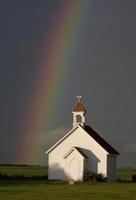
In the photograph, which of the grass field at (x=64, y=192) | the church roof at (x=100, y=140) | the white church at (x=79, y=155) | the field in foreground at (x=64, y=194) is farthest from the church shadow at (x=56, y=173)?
the field in foreground at (x=64, y=194)

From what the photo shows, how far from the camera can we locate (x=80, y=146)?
7619 centimetres

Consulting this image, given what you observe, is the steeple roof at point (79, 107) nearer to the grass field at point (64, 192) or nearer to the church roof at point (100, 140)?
the church roof at point (100, 140)

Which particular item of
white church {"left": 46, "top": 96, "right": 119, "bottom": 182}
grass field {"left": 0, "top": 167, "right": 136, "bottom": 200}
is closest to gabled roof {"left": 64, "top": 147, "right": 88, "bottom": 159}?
white church {"left": 46, "top": 96, "right": 119, "bottom": 182}

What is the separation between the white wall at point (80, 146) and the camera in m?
75.4

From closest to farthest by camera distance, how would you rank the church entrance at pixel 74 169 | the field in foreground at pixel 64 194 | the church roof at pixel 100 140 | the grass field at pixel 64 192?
the field in foreground at pixel 64 194 → the grass field at pixel 64 192 → the church entrance at pixel 74 169 → the church roof at pixel 100 140

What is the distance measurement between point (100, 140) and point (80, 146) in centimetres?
317

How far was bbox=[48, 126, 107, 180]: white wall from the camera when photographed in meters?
75.4

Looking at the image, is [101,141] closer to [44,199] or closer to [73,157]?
[73,157]

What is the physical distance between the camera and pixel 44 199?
115 ft

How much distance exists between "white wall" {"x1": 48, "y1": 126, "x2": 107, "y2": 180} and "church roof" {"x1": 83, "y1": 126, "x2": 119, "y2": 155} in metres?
0.70

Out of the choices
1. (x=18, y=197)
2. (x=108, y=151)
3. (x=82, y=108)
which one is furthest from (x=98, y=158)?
(x=18, y=197)

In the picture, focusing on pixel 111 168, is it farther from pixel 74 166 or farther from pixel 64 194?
pixel 64 194

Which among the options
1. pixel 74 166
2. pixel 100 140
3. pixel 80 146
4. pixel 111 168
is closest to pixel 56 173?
pixel 74 166

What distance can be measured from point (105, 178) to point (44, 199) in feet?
131
